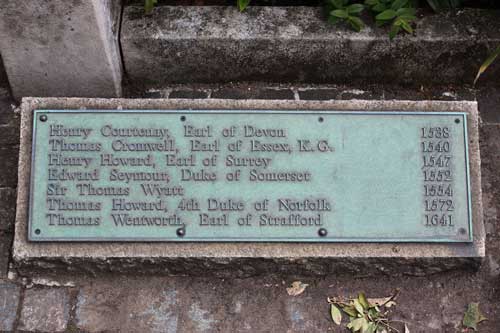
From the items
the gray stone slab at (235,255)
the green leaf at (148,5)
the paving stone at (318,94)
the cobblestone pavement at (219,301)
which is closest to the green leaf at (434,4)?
the paving stone at (318,94)

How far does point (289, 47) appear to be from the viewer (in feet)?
10.5

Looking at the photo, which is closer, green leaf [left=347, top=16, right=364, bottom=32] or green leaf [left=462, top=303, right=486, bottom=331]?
green leaf [left=462, top=303, right=486, bottom=331]

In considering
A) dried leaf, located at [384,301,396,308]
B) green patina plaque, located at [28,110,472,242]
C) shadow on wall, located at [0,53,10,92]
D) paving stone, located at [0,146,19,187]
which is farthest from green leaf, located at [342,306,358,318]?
shadow on wall, located at [0,53,10,92]

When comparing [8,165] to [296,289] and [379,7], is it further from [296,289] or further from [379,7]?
[379,7]

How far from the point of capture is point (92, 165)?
2.87m

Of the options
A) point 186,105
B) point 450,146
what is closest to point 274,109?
point 186,105

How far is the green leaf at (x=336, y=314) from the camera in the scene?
2863mm

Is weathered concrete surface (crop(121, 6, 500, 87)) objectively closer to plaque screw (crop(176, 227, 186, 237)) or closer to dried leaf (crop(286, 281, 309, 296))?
plaque screw (crop(176, 227, 186, 237))

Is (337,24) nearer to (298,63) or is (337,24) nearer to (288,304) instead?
(298,63)

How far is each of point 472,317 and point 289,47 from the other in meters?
1.53

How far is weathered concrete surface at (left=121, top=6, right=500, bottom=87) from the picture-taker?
3.17 meters

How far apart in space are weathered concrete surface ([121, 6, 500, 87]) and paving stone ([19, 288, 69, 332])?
1.14 metres

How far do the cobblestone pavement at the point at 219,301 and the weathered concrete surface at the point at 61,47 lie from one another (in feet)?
2.43

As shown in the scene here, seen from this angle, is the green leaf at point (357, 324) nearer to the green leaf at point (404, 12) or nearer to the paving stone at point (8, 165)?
the green leaf at point (404, 12)
